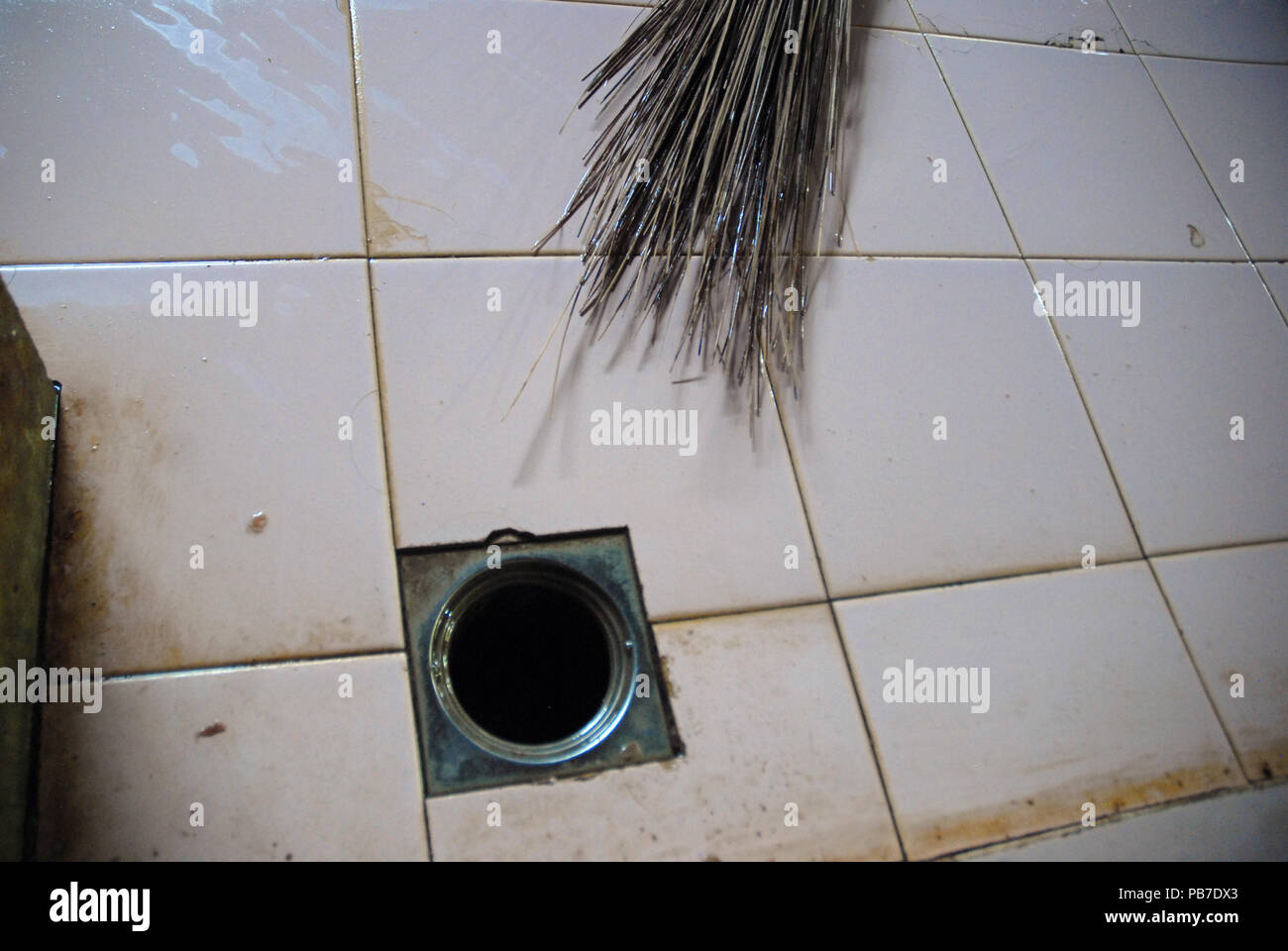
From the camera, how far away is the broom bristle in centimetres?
98

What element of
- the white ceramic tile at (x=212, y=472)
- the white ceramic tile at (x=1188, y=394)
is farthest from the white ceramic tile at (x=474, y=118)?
the white ceramic tile at (x=1188, y=394)

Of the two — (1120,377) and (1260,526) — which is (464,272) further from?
(1260,526)

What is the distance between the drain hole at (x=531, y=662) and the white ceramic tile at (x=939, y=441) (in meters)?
0.29

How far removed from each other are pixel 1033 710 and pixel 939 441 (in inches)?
13.1

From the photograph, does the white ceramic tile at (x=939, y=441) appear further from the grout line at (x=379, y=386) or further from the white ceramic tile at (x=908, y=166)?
the grout line at (x=379, y=386)

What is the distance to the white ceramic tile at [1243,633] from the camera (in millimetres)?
930

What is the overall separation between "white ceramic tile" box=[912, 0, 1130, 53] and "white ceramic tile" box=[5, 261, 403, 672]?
1052mm

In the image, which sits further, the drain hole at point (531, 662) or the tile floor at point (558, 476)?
the drain hole at point (531, 662)

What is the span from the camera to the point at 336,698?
2.49ft

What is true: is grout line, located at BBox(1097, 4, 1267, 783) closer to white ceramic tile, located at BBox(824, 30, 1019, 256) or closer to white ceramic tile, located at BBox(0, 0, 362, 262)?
white ceramic tile, located at BBox(824, 30, 1019, 256)

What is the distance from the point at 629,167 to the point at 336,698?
0.71 meters

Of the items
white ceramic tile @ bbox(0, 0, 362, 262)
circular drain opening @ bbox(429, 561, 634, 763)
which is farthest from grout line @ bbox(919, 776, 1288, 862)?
white ceramic tile @ bbox(0, 0, 362, 262)

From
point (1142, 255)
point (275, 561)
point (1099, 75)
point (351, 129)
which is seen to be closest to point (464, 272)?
point (351, 129)
